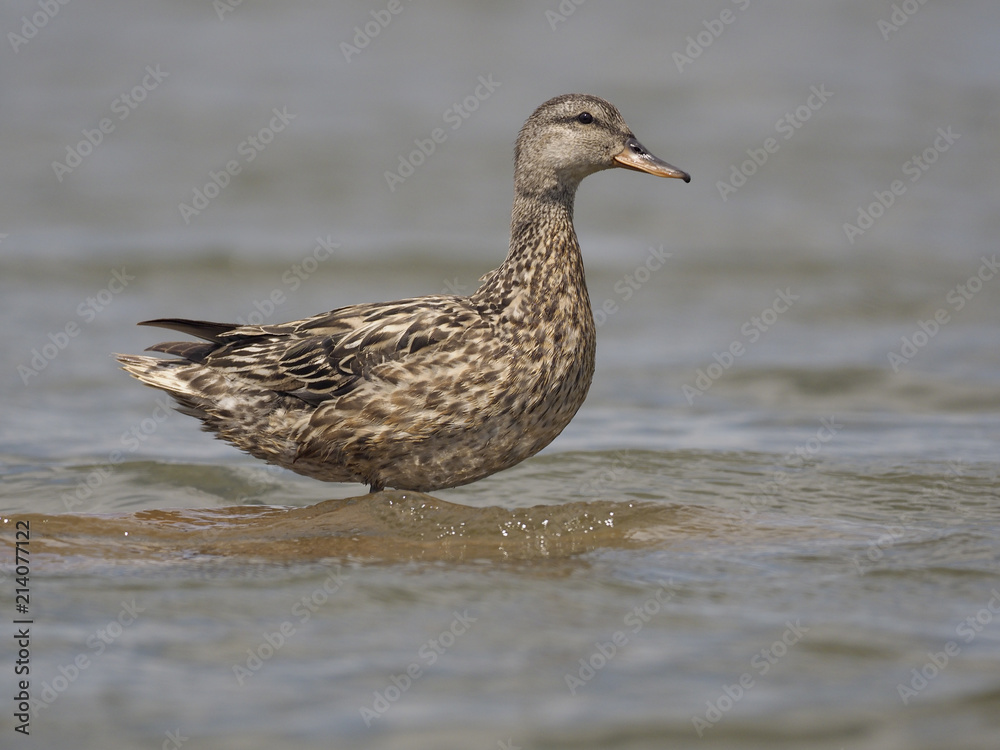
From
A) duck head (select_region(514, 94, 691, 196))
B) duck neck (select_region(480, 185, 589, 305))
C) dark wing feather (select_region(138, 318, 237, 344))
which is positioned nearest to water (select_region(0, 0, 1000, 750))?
dark wing feather (select_region(138, 318, 237, 344))

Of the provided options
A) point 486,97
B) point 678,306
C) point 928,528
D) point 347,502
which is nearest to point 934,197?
point 678,306

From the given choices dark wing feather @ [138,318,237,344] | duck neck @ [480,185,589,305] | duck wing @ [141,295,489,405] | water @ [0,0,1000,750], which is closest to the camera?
water @ [0,0,1000,750]

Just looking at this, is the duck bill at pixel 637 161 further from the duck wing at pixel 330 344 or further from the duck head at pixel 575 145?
the duck wing at pixel 330 344

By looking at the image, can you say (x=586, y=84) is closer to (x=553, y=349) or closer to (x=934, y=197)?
(x=934, y=197)

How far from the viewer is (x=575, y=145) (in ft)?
25.9

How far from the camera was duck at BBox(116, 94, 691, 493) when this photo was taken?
7.29m

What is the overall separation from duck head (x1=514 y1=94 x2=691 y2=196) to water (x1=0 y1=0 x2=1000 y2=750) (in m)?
1.99

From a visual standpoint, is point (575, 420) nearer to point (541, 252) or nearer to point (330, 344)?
point (541, 252)

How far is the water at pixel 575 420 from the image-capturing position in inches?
220

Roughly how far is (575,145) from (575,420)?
318 centimetres

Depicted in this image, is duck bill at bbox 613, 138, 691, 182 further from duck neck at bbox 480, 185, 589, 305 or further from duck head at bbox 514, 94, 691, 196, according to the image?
duck neck at bbox 480, 185, 589, 305

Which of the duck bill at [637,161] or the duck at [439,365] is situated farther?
the duck bill at [637,161]

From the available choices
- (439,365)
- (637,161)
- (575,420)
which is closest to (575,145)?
(637,161)

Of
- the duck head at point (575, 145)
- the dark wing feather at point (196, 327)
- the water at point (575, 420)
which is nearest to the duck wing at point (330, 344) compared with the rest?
the dark wing feather at point (196, 327)
